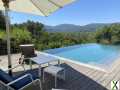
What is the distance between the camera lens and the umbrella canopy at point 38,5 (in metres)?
4.70

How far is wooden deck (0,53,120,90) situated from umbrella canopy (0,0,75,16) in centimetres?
173

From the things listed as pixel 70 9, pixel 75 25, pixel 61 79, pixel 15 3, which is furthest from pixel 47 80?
pixel 75 25

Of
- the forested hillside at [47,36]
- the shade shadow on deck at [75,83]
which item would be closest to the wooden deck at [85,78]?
the shade shadow on deck at [75,83]

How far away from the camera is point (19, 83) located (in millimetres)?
3566

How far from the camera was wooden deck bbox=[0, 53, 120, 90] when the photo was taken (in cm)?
454

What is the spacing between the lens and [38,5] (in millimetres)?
5004

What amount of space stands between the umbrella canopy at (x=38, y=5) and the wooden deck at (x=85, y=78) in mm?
1734

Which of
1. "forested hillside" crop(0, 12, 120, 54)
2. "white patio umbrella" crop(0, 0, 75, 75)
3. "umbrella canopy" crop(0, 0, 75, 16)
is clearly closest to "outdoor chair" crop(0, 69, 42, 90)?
"white patio umbrella" crop(0, 0, 75, 75)

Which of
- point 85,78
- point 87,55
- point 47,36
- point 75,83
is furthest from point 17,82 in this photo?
point 47,36

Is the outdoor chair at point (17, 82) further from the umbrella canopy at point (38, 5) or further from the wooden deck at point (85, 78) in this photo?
the umbrella canopy at point (38, 5)

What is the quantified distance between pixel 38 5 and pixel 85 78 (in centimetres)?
225

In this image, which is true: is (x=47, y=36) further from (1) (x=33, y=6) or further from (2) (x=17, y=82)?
(2) (x=17, y=82)

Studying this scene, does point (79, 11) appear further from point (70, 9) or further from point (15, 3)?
point (15, 3)

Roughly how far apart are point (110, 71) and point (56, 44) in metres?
9.12
